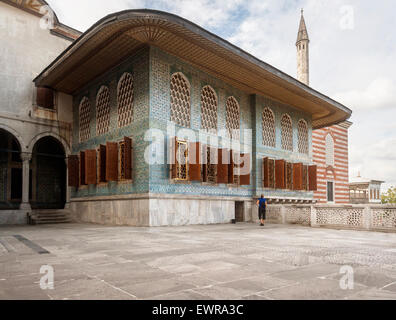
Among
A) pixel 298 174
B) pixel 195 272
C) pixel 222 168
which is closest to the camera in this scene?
pixel 195 272

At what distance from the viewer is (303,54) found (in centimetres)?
3159

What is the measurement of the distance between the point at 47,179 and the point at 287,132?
1248 centimetres

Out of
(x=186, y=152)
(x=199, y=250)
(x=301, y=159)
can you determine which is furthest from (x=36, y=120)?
(x=301, y=159)

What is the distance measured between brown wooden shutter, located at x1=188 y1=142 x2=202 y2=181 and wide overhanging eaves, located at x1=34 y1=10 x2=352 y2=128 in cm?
320

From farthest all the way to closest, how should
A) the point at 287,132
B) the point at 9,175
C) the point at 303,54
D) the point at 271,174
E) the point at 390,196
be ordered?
the point at 390,196
the point at 303,54
the point at 287,132
the point at 271,174
the point at 9,175

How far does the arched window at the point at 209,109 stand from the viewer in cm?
1332

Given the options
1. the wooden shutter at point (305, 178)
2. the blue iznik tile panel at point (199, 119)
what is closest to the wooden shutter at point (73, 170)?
the blue iznik tile panel at point (199, 119)

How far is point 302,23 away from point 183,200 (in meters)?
27.3

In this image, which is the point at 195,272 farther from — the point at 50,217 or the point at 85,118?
the point at 85,118

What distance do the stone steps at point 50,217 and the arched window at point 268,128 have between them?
9.55m

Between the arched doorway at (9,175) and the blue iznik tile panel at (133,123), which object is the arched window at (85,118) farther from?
the arched doorway at (9,175)

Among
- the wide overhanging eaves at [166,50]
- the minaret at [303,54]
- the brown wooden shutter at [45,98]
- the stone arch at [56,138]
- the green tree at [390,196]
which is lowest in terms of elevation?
the green tree at [390,196]

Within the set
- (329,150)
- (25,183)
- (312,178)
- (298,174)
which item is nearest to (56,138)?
(25,183)

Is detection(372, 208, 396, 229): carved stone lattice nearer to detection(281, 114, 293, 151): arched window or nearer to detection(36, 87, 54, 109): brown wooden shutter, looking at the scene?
detection(281, 114, 293, 151): arched window
